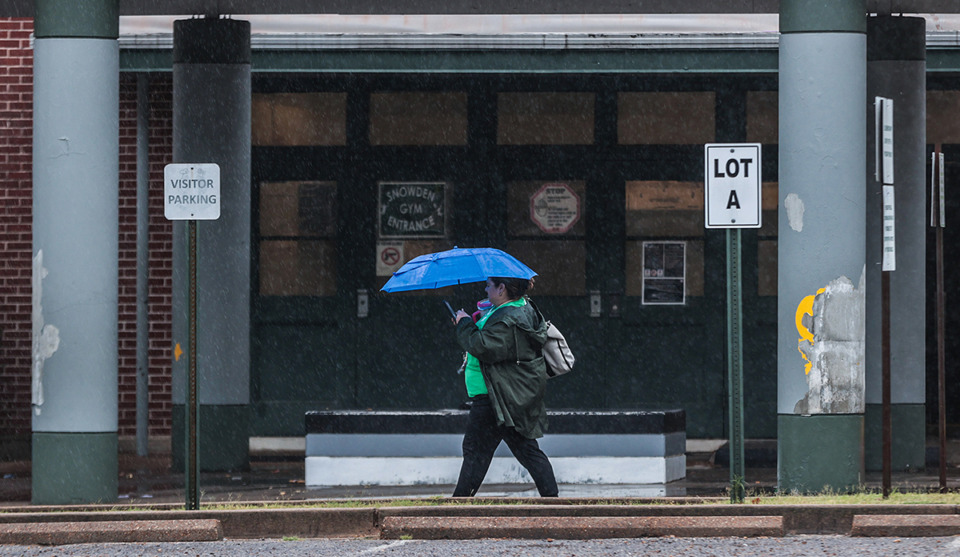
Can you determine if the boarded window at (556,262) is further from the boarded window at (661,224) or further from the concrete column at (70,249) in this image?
the concrete column at (70,249)

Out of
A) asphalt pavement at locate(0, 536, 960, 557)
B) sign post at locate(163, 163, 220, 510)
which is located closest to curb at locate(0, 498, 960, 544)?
asphalt pavement at locate(0, 536, 960, 557)

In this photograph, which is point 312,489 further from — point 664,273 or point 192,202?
point 664,273

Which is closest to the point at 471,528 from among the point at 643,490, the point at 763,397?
the point at 643,490

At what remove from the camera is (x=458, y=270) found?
422 inches

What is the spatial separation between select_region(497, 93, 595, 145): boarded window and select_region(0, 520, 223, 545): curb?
7120 millimetres

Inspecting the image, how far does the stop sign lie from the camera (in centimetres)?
1584

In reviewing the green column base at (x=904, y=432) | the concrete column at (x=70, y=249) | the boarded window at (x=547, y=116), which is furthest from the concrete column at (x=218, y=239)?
the green column base at (x=904, y=432)

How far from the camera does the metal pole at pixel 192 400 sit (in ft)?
33.4

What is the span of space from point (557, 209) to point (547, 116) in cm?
99

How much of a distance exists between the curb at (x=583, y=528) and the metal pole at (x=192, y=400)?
137 centimetres

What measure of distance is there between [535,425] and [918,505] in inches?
105

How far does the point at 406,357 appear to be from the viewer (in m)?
15.9

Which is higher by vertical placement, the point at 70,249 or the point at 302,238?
the point at 302,238

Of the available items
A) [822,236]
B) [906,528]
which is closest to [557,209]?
[822,236]
